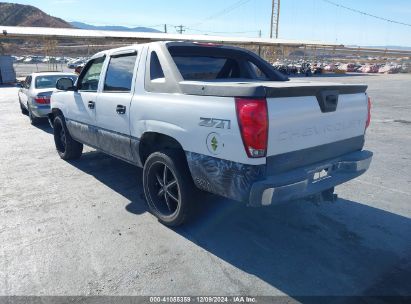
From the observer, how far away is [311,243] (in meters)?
3.49

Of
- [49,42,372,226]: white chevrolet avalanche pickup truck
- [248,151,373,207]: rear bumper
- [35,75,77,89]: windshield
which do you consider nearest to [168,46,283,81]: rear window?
[49,42,372,226]: white chevrolet avalanche pickup truck

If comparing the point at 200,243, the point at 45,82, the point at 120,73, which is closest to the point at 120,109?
the point at 120,73

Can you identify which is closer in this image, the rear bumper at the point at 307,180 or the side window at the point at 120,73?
the rear bumper at the point at 307,180

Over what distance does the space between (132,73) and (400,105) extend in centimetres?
1455

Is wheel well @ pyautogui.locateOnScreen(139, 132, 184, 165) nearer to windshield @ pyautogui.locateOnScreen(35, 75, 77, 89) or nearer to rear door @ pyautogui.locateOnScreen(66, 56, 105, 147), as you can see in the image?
rear door @ pyautogui.locateOnScreen(66, 56, 105, 147)

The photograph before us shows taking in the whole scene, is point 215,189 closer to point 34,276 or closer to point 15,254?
point 34,276

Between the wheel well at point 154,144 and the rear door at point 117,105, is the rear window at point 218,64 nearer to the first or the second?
the rear door at point 117,105

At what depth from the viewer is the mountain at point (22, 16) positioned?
137 meters

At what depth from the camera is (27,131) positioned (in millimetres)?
9477

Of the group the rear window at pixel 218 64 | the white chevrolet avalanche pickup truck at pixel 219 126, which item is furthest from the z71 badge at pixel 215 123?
the rear window at pixel 218 64

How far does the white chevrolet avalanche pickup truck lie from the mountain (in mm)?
157459

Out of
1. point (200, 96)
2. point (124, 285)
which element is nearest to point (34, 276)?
point (124, 285)

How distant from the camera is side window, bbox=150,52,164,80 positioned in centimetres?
383

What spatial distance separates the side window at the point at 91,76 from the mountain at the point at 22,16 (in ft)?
512
